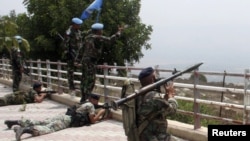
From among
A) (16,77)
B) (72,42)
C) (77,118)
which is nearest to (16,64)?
(16,77)

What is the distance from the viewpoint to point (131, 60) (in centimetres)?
2281

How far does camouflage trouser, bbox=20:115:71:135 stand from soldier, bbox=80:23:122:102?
4.33 feet

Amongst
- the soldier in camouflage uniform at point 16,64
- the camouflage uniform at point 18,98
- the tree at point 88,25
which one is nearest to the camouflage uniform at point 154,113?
the camouflage uniform at point 18,98

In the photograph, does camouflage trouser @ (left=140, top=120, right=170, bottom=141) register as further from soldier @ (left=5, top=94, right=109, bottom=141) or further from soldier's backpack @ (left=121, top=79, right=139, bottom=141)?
soldier @ (left=5, top=94, right=109, bottom=141)

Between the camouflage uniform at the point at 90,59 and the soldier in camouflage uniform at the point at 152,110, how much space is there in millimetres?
4931

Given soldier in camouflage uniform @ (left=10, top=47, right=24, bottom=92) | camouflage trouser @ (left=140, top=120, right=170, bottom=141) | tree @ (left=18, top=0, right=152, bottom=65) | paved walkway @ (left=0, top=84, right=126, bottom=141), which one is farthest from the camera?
tree @ (left=18, top=0, right=152, bottom=65)

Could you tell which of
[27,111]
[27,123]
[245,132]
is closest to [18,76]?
[27,111]

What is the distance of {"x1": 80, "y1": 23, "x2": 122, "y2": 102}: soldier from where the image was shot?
359 inches

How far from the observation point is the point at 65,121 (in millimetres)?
8273

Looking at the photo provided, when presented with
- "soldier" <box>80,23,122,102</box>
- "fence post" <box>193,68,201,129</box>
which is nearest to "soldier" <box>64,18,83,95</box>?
"soldier" <box>80,23,122,102</box>

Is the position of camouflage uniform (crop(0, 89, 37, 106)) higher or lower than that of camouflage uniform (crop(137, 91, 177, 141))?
lower

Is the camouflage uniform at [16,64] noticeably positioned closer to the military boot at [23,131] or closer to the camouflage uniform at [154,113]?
the military boot at [23,131]

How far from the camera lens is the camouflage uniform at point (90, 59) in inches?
360

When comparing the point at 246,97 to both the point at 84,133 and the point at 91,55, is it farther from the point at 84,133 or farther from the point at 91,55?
the point at 91,55
